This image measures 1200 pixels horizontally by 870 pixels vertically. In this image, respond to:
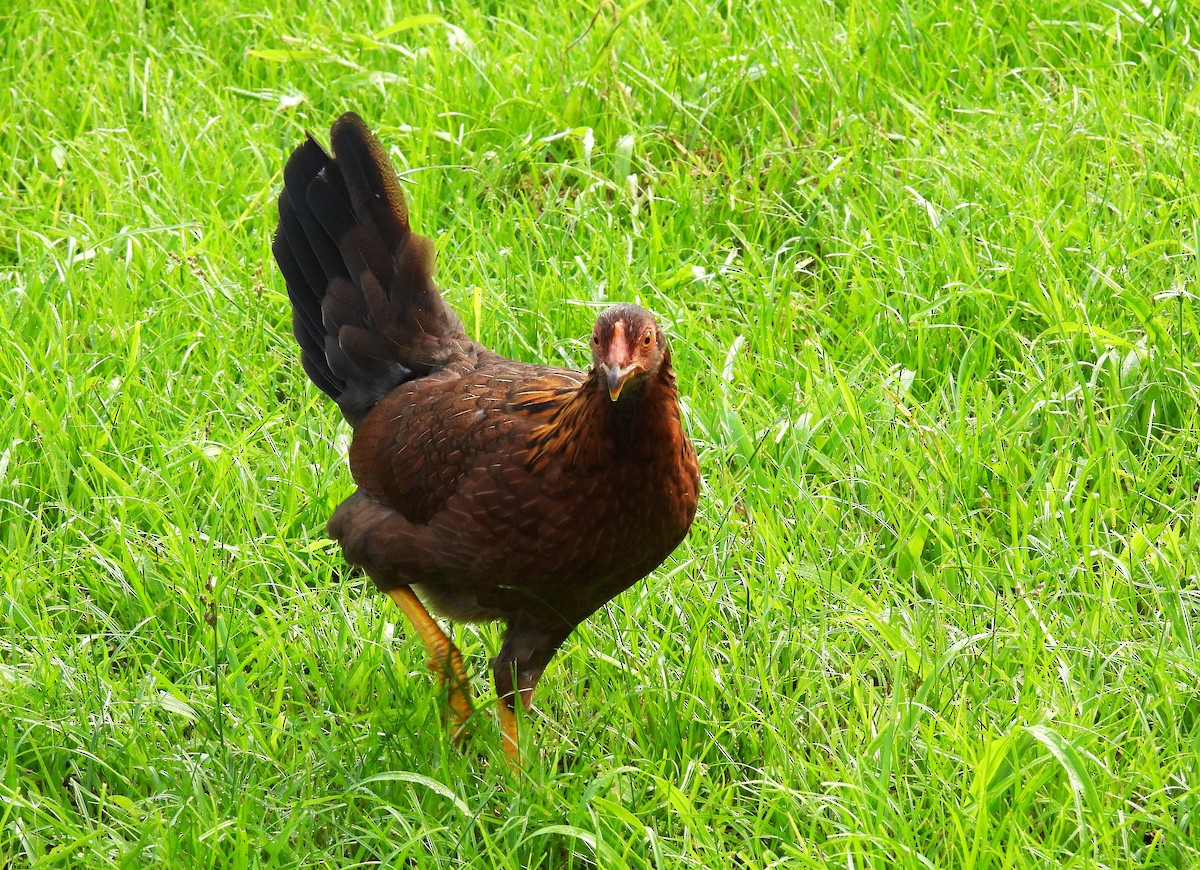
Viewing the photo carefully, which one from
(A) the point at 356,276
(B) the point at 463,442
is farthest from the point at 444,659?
(A) the point at 356,276

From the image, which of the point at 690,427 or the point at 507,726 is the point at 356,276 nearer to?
the point at 690,427

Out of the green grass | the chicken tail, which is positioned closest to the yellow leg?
the green grass

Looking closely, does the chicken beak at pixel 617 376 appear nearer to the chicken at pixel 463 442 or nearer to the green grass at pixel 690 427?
the chicken at pixel 463 442

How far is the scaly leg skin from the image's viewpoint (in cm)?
396

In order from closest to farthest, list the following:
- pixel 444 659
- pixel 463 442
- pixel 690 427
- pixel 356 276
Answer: pixel 463 442, pixel 444 659, pixel 356 276, pixel 690 427

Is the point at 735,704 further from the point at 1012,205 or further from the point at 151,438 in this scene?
the point at 1012,205

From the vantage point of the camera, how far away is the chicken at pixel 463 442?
3416 mm

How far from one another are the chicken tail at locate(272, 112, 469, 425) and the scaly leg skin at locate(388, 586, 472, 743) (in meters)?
0.61

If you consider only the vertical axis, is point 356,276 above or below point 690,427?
above

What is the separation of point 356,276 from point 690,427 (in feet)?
4.02

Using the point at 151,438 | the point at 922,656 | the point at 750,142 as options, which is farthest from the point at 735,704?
the point at 750,142

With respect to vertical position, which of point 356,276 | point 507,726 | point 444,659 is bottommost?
point 507,726

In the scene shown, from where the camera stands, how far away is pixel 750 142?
19.6 ft

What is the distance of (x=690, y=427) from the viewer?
4.73m
